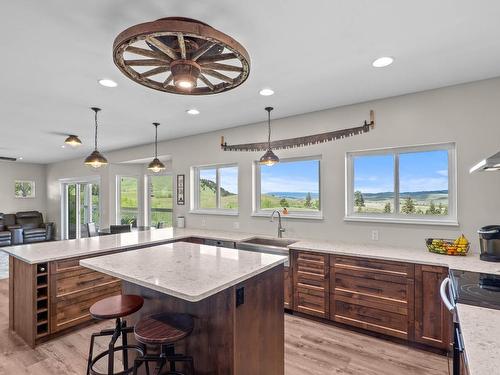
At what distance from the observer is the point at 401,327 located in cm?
265

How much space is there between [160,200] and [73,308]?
3.84 meters

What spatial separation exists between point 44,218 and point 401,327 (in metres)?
11.6

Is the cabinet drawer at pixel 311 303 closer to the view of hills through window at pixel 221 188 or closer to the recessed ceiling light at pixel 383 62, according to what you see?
the view of hills through window at pixel 221 188

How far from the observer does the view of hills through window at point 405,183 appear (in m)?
3.06

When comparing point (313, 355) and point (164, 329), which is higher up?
point (164, 329)

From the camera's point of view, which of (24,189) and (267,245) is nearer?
(267,245)

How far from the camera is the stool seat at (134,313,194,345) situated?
5.11ft

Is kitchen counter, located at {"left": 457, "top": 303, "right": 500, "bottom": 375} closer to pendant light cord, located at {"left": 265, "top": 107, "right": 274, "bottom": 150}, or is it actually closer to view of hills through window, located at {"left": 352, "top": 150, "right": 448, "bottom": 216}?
view of hills through window, located at {"left": 352, "top": 150, "right": 448, "bottom": 216}

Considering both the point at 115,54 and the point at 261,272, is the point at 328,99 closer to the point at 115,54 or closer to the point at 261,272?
the point at 261,272

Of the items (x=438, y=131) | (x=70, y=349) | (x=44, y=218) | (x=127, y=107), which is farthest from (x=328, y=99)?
(x=44, y=218)

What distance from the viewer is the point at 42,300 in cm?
275

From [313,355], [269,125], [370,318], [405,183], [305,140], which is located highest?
[269,125]

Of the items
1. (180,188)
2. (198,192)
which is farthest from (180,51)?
(180,188)

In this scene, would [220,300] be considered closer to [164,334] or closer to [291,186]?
[164,334]
